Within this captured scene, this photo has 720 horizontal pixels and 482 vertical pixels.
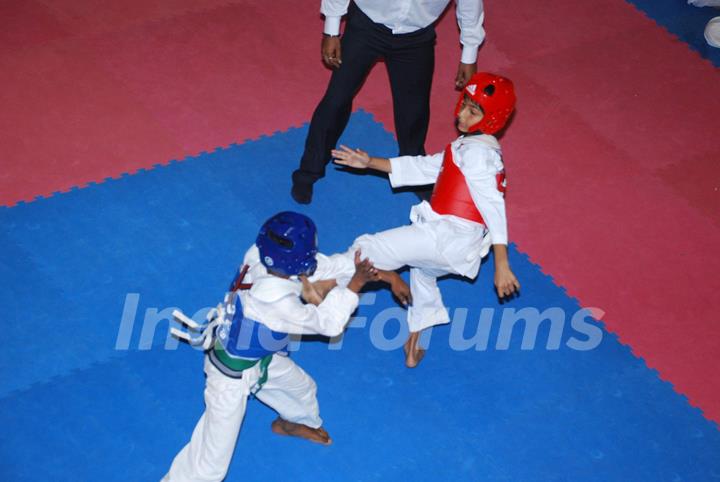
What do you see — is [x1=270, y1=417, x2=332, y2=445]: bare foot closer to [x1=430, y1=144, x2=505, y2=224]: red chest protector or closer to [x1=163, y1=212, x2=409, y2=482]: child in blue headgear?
[x1=163, y1=212, x2=409, y2=482]: child in blue headgear

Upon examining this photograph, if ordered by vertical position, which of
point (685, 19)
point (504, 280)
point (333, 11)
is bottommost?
point (685, 19)

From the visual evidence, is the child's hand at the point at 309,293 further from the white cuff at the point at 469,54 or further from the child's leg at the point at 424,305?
the white cuff at the point at 469,54

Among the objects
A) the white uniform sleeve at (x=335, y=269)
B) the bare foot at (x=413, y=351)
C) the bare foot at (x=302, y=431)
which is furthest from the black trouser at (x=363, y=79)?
the bare foot at (x=302, y=431)

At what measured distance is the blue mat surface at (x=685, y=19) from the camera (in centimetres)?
852

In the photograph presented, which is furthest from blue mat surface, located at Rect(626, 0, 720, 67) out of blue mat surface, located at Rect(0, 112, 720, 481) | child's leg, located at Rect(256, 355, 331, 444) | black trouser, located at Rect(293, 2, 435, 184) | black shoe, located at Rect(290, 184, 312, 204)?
child's leg, located at Rect(256, 355, 331, 444)

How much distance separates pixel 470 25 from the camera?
605 cm

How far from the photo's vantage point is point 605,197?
6984mm

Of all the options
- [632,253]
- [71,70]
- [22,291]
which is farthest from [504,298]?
[71,70]

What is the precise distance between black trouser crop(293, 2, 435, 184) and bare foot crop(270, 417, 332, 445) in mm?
1940

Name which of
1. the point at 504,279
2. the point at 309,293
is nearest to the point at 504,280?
the point at 504,279

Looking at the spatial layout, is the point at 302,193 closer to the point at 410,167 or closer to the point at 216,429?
the point at 410,167

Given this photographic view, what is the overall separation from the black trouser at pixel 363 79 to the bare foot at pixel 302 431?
6.36ft

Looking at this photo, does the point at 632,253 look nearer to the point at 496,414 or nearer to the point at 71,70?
the point at 496,414

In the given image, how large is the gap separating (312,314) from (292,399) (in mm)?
804
